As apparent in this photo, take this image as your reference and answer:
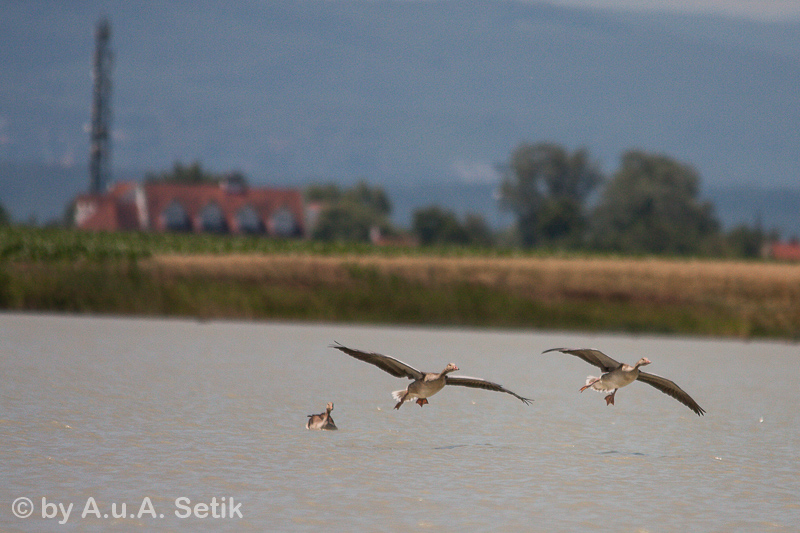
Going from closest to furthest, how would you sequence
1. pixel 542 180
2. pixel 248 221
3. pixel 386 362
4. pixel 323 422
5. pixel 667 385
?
pixel 386 362 → pixel 667 385 → pixel 323 422 → pixel 248 221 → pixel 542 180

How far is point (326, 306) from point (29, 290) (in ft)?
29.8

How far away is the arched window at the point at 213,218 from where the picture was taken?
140m

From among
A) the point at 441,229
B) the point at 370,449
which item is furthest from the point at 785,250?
the point at 370,449

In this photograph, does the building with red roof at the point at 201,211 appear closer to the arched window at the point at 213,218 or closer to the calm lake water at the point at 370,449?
the arched window at the point at 213,218

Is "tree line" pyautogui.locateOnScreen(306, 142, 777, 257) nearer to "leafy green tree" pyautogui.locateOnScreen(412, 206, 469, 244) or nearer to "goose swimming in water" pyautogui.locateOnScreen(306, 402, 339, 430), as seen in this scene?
"leafy green tree" pyautogui.locateOnScreen(412, 206, 469, 244)

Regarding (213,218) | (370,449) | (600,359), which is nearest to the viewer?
(600,359)

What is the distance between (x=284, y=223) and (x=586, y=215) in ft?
131

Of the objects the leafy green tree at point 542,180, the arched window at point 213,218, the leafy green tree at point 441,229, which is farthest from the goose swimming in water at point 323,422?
the leafy green tree at point 542,180

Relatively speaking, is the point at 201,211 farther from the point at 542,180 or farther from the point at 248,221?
the point at 542,180

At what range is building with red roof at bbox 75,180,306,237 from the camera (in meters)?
139

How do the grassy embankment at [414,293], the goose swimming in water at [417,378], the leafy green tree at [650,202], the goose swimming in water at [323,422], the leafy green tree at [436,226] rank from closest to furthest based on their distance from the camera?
the goose swimming in water at [417,378], the goose swimming in water at [323,422], the grassy embankment at [414,293], the leafy green tree at [650,202], the leafy green tree at [436,226]

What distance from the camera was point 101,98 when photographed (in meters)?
120

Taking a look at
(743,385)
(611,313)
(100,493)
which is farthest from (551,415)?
(611,313)

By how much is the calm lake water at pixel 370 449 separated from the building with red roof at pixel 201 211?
369 ft
